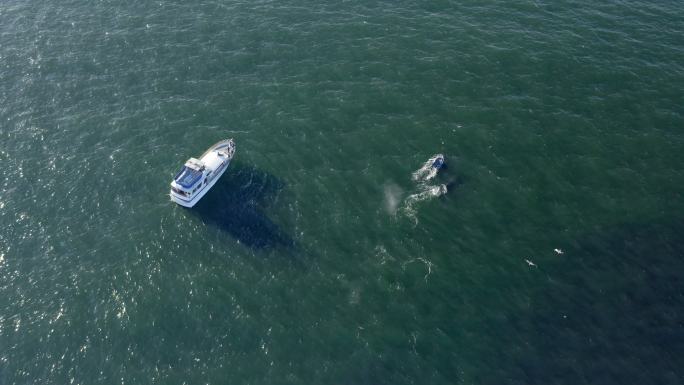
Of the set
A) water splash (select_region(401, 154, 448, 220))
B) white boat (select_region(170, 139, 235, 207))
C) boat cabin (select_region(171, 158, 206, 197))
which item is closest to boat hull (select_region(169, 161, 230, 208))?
white boat (select_region(170, 139, 235, 207))

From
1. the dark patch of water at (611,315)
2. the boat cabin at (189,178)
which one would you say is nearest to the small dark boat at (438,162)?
the dark patch of water at (611,315)

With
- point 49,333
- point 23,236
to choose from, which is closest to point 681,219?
point 49,333

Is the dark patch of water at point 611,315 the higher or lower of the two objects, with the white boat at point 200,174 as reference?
lower

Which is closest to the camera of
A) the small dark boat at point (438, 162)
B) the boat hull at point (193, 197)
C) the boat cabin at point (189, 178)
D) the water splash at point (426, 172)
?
the boat cabin at point (189, 178)

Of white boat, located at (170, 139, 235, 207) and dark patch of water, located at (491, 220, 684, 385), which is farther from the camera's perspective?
white boat, located at (170, 139, 235, 207)

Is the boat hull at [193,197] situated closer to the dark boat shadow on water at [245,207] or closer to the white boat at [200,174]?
the white boat at [200,174]

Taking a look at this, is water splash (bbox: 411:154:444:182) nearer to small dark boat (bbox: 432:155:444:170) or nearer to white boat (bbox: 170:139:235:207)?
small dark boat (bbox: 432:155:444:170)

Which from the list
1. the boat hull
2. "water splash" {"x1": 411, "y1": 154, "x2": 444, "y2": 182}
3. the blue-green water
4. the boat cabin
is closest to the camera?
the blue-green water

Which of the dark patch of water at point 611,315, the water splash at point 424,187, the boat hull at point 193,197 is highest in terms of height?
the water splash at point 424,187
